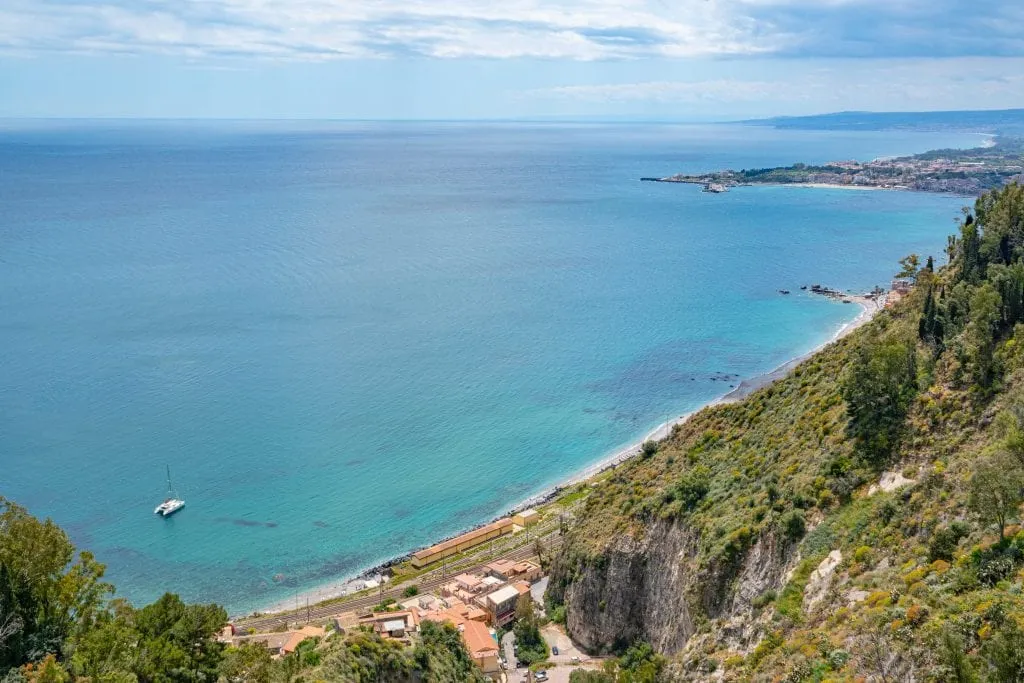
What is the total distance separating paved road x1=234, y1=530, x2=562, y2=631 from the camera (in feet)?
161

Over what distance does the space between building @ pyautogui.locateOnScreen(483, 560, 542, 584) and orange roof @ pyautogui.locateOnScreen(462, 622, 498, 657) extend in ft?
31.4

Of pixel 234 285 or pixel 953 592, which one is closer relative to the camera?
pixel 953 592

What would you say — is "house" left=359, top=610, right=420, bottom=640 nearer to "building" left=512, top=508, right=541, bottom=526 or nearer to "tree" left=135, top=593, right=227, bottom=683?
"tree" left=135, top=593, right=227, bottom=683

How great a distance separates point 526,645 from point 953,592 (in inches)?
1078

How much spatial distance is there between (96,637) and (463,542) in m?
39.6

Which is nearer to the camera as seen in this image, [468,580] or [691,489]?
[691,489]

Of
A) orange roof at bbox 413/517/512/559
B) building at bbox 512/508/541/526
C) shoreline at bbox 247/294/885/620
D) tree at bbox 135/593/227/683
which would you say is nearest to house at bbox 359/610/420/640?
tree at bbox 135/593/227/683

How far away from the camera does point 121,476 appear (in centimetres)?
6881

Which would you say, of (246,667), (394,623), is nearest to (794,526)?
(246,667)

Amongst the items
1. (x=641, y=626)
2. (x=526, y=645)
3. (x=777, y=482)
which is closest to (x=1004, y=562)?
(x=777, y=482)

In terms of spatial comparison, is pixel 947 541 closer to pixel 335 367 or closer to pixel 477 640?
pixel 477 640

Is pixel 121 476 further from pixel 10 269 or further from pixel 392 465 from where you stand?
pixel 10 269

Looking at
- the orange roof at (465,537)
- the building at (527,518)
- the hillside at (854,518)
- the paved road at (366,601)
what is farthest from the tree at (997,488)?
the building at (527,518)

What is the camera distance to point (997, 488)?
816 inches
